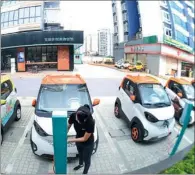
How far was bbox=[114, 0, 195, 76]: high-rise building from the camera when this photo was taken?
1.08 m

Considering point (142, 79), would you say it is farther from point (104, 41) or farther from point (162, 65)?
point (104, 41)

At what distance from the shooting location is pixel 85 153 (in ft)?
3.11

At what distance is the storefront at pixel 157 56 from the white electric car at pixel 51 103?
1.23 feet

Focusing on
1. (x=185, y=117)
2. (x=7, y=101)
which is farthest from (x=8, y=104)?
(x=185, y=117)

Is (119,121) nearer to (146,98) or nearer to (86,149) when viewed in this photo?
(146,98)

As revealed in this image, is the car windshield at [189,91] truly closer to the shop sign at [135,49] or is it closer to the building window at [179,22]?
the building window at [179,22]

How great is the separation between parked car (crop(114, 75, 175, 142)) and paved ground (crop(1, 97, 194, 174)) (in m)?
0.07

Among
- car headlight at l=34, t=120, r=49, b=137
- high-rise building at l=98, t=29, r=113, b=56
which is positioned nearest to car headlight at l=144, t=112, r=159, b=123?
high-rise building at l=98, t=29, r=113, b=56

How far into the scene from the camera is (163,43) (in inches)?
43.0

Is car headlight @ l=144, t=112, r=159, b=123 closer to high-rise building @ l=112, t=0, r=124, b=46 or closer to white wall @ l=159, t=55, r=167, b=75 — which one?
white wall @ l=159, t=55, r=167, b=75

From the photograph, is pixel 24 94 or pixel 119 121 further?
pixel 119 121

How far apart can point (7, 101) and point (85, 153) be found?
1.50 feet

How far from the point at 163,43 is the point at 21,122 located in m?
0.93

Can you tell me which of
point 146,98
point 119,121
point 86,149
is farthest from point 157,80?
point 86,149
